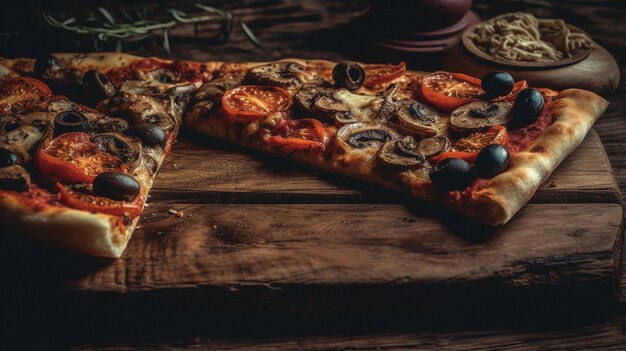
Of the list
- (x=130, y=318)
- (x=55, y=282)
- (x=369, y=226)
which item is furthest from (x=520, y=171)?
(x=55, y=282)

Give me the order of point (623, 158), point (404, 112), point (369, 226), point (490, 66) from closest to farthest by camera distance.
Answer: point (369, 226)
point (404, 112)
point (623, 158)
point (490, 66)

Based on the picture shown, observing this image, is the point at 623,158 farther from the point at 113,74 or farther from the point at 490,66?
the point at 113,74

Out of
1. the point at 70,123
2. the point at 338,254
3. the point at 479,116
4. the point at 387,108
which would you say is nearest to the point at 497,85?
the point at 479,116

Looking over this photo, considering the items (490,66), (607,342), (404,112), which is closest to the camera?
(607,342)

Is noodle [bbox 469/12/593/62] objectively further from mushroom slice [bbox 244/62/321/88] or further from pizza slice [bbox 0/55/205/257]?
pizza slice [bbox 0/55/205/257]

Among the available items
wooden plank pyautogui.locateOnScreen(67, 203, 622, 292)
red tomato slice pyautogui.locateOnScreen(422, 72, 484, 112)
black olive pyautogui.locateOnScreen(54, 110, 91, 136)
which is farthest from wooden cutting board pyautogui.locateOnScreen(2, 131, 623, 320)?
red tomato slice pyautogui.locateOnScreen(422, 72, 484, 112)

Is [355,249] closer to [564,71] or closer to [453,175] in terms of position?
[453,175]

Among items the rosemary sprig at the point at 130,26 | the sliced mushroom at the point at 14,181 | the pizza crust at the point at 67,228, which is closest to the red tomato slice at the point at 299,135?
the pizza crust at the point at 67,228
